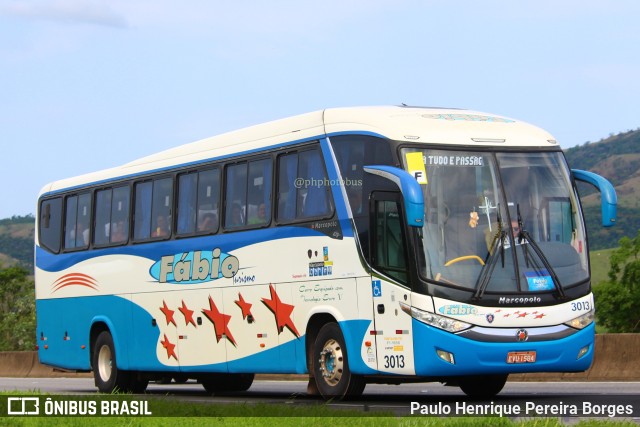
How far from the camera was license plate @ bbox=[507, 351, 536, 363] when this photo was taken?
52.2 feet

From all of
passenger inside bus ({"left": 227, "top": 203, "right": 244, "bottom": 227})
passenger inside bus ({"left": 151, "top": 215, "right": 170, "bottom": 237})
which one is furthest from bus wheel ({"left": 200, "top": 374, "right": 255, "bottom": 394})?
passenger inside bus ({"left": 227, "top": 203, "right": 244, "bottom": 227})

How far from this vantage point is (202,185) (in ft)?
69.0

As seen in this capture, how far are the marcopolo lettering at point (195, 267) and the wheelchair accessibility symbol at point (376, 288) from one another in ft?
11.7

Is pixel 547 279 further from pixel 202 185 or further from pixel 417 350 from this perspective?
pixel 202 185

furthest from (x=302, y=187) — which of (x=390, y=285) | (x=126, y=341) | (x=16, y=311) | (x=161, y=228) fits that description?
(x=16, y=311)

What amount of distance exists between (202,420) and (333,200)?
4985 millimetres

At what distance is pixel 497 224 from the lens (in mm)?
16328

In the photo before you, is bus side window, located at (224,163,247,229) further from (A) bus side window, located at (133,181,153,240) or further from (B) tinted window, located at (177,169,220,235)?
(A) bus side window, located at (133,181,153,240)

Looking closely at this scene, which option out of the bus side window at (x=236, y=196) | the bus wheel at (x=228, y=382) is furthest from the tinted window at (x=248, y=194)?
the bus wheel at (x=228, y=382)

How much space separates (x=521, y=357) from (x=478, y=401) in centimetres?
157

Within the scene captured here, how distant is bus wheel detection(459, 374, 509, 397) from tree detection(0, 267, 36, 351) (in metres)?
40.8

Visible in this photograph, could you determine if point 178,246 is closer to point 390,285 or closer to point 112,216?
point 112,216

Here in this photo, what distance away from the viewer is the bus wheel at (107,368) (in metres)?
23.7

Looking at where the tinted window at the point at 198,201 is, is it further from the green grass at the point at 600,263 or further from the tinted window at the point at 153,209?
the green grass at the point at 600,263
